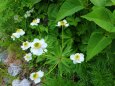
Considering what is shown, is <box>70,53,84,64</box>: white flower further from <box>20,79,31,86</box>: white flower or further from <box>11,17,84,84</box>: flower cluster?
<box>20,79,31,86</box>: white flower

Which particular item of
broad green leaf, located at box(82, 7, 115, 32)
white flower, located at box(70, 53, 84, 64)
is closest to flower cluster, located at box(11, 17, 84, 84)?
white flower, located at box(70, 53, 84, 64)

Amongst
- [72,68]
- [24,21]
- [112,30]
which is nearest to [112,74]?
[72,68]

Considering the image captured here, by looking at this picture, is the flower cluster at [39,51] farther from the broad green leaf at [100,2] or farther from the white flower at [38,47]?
the broad green leaf at [100,2]

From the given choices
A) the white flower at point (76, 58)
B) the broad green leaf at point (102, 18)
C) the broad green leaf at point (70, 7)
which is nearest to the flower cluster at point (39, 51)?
the white flower at point (76, 58)

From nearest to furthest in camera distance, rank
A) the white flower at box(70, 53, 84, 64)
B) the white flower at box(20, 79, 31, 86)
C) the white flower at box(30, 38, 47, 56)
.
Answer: the white flower at box(30, 38, 47, 56) → the white flower at box(70, 53, 84, 64) → the white flower at box(20, 79, 31, 86)

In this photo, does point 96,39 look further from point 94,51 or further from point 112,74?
point 112,74

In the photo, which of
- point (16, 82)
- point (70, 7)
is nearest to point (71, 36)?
point (70, 7)

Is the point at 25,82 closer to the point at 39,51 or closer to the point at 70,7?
the point at 39,51
